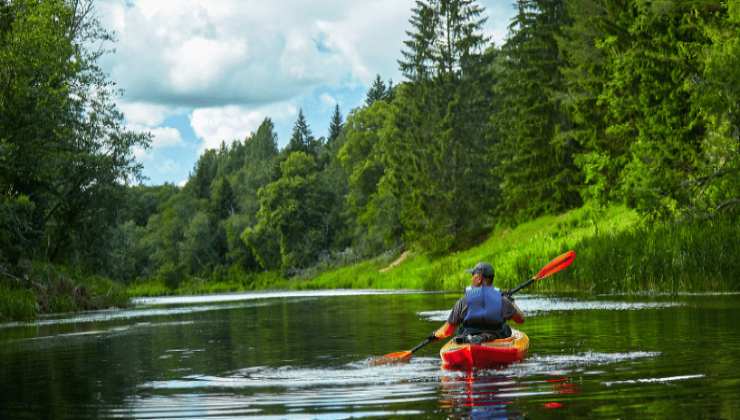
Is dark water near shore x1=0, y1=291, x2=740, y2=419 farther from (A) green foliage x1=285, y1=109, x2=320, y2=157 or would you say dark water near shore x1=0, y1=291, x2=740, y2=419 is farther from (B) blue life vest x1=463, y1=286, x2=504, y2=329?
(A) green foliage x1=285, y1=109, x2=320, y2=157

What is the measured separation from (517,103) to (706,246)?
31805mm

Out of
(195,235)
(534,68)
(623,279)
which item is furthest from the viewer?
(195,235)

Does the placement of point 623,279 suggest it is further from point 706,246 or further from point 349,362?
point 349,362

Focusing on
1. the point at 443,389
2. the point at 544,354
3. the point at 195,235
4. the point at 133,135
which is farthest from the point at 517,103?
the point at 195,235

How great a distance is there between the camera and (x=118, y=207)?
42281 mm

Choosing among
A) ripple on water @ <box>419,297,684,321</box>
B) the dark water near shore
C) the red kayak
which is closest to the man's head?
the red kayak

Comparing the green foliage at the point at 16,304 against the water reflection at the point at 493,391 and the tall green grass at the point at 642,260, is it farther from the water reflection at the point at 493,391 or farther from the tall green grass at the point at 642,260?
the water reflection at the point at 493,391

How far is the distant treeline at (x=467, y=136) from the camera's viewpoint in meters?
32.7

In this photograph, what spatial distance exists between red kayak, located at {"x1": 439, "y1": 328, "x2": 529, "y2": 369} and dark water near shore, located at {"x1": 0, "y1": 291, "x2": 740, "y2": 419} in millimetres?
240

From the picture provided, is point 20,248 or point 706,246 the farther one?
point 20,248

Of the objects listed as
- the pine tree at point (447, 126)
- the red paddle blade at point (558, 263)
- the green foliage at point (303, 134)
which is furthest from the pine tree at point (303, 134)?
the red paddle blade at point (558, 263)

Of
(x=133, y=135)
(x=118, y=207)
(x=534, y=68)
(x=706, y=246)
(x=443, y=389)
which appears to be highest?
(x=534, y=68)

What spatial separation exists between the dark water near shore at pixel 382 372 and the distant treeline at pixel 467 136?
11142mm

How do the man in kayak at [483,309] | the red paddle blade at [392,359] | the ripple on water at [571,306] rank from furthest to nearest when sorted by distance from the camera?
the ripple on water at [571,306] → the red paddle blade at [392,359] → the man in kayak at [483,309]
